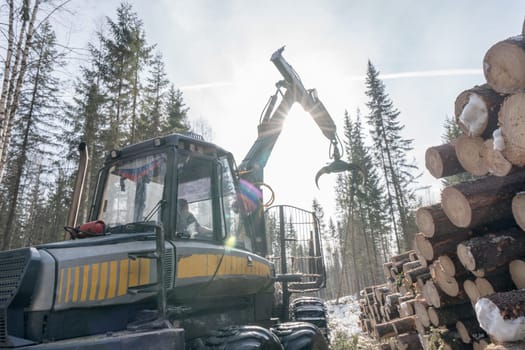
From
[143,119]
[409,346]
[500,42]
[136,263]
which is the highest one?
[143,119]

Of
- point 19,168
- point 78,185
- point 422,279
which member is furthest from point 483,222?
point 19,168

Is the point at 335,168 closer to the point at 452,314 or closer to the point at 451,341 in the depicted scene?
the point at 452,314

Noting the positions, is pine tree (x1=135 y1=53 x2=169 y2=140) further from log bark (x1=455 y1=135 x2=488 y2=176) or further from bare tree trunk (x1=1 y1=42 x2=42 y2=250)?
log bark (x1=455 y1=135 x2=488 y2=176)

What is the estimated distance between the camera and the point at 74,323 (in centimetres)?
272

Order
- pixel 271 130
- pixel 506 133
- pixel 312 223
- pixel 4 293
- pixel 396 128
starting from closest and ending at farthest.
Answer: pixel 4 293 → pixel 506 133 → pixel 312 223 → pixel 271 130 → pixel 396 128

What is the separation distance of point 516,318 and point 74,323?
3.53 meters

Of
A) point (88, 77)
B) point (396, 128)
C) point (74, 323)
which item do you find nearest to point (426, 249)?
point (74, 323)

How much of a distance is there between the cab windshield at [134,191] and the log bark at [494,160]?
3367 millimetres

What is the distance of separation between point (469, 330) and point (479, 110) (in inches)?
116

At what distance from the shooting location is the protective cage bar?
20.6 ft

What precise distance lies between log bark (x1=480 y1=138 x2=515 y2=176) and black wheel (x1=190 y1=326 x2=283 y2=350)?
9.30 feet

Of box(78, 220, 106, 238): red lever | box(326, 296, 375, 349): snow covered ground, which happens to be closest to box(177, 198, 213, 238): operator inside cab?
box(78, 220, 106, 238): red lever

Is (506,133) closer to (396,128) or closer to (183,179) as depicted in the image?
(183,179)

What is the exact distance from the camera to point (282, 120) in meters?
7.86
